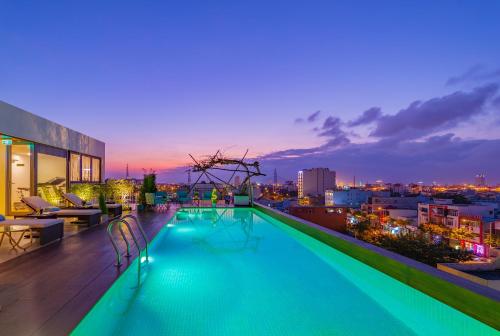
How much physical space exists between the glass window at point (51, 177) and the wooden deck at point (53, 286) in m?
5.47

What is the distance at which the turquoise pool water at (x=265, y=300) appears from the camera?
9.04 ft

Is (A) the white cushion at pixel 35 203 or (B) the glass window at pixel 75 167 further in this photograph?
(B) the glass window at pixel 75 167

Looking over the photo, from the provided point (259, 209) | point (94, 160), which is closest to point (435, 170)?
point (259, 209)

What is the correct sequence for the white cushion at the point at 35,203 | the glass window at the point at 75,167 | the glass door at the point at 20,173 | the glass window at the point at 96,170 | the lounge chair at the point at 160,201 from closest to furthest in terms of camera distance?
the white cushion at the point at 35,203, the glass door at the point at 20,173, the lounge chair at the point at 160,201, the glass window at the point at 75,167, the glass window at the point at 96,170

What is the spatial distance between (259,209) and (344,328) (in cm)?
850

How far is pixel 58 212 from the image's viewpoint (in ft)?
22.6

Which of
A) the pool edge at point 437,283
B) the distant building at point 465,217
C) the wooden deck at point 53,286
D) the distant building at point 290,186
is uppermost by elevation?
the pool edge at point 437,283

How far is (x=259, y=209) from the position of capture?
11.4 metres

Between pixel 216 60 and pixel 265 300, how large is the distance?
38.2ft

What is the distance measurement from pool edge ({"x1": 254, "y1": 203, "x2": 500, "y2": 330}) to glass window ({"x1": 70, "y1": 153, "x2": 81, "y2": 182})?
11.1m

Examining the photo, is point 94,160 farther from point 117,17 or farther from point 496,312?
point 496,312

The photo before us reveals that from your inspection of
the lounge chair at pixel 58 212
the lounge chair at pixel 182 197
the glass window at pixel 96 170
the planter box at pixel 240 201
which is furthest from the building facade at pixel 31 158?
the planter box at pixel 240 201

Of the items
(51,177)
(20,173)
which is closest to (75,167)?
(51,177)

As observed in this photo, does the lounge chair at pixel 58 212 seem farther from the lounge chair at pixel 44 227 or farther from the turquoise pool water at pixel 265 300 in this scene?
the turquoise pool water at pixel 265 300
